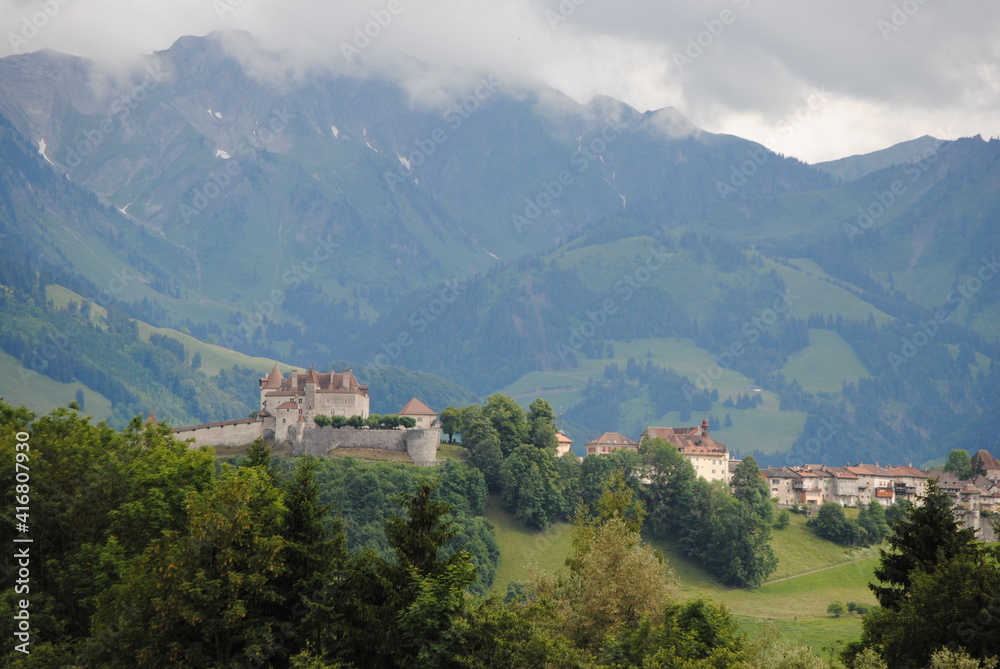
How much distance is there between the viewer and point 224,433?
5305 inches

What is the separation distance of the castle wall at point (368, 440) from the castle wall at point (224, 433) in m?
5.00

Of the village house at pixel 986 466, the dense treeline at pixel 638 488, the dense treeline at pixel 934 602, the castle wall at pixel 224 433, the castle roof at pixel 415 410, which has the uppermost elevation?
the castle roof at pixel 415 410


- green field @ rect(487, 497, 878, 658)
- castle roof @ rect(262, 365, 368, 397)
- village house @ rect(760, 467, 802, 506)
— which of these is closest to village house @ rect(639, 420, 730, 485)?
village house @ rect(760, 467, 802, 506)

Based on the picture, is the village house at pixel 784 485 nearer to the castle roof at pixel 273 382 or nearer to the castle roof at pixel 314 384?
the castle roof at pixel 314 384

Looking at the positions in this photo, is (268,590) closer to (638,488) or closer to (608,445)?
(638,488)

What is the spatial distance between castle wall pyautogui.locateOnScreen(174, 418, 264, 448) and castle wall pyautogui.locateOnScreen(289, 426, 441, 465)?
5.00 meters

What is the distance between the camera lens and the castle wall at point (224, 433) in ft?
440

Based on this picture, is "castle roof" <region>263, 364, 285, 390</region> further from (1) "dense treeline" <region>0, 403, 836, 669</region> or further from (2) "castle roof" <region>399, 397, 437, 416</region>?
(1) "dense treeline" <region>0, 403, 836, 669</region>

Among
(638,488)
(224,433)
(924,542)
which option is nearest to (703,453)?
(638,488)

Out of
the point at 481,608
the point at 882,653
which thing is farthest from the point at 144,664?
the point at 882,653

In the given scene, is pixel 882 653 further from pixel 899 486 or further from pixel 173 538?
pixel 899 486

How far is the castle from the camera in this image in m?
135

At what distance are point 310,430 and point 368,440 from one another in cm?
719

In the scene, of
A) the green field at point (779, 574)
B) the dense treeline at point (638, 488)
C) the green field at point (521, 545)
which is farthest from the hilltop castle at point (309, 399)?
the green field at point (779, 574)
